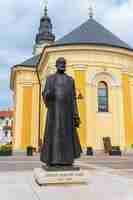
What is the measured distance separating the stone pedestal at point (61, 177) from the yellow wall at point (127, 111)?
23.8 metres

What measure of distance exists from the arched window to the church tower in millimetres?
22795

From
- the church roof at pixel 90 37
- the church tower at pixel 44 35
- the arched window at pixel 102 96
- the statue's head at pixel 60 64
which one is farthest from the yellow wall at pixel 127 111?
the statue's head at pixel 60 64

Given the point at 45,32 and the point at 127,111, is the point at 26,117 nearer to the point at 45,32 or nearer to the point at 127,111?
the point at 127,111

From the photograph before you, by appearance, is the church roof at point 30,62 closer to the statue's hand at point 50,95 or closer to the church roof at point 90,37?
the church roof at point 90,37

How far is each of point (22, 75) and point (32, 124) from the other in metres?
6.12

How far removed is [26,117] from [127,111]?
11656mm

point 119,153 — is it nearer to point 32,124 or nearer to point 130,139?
point 130,139

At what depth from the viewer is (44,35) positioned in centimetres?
5162

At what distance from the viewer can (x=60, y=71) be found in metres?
7.07

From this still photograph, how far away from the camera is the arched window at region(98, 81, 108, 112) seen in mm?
29938

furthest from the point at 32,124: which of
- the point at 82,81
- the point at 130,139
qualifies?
the point at 130,139

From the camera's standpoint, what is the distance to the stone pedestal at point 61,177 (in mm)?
6156

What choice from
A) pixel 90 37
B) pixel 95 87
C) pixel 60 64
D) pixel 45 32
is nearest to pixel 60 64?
pixel 60 64

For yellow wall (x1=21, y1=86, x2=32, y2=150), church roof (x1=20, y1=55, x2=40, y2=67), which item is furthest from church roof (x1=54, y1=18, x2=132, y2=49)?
yellow wall (x1=21, y1=86, x2=32, y2=150)
